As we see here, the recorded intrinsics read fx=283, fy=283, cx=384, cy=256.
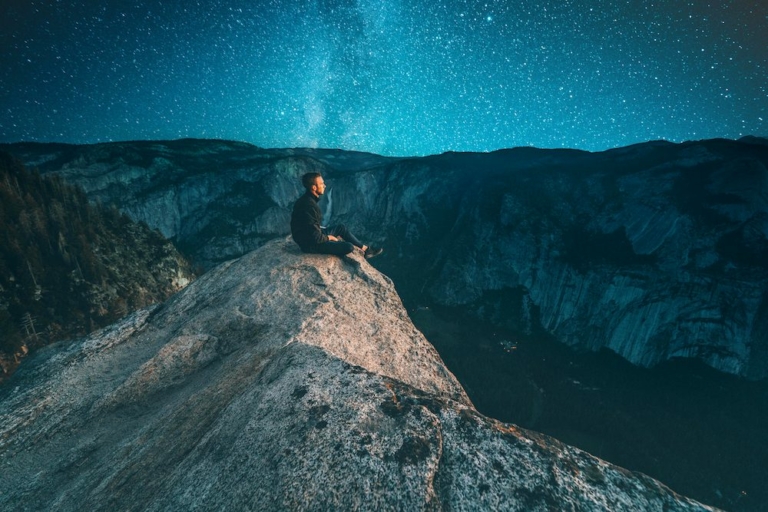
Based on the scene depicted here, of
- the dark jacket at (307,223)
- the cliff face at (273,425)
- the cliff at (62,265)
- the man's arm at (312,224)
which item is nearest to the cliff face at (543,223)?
the cliff at (62,265)

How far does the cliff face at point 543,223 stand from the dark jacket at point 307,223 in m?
70.3

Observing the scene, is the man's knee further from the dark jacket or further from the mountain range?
the mountain range

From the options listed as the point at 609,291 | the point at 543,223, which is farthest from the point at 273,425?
the point at 543,223

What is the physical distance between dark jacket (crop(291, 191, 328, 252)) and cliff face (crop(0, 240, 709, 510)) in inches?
50.8

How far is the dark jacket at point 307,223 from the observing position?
373 inches

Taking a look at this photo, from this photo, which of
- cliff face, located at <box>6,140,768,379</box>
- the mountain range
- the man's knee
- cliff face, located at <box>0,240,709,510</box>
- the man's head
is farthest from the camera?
cliff face, located at <box>6,140,768,379</box>

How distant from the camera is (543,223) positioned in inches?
2948

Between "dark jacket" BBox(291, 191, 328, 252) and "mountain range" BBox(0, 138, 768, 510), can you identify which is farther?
"mountain range" BBox(0, 138, 768, 510)

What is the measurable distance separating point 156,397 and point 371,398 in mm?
5478

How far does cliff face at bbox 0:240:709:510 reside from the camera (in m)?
3.07

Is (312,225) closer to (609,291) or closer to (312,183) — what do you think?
(312,183)

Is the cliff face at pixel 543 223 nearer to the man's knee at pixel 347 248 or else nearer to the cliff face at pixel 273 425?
the man's knee at pixel 347 248

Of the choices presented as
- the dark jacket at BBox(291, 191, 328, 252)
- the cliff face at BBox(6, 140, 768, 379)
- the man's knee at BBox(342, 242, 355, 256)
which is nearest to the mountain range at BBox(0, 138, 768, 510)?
the cliff face at BBox(6, 140, 768, 379)

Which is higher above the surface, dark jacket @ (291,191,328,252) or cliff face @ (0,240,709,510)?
dark jacket @ (291,191,328,252)
